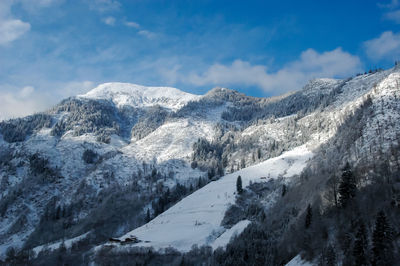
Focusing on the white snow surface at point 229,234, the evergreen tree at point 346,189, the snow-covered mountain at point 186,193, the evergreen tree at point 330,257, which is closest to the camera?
the evergreen tree at point 330,257

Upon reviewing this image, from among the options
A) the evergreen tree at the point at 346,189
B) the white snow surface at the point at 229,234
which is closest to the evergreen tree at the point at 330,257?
the evergreen tree at the point at 346,189

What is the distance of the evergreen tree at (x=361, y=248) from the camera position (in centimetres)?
4956

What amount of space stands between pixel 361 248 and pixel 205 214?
223 feet

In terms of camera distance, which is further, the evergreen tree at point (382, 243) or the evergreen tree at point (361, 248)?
the evergreen tree at point (361, 248)

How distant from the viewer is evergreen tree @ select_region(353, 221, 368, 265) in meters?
49.6

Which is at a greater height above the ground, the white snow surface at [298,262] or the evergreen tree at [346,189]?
the evergreen tree at [346,189]

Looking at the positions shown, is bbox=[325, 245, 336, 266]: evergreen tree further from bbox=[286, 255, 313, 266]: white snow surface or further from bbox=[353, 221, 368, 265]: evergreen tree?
bbox=[286, 255, 313, 266]: white snow surface

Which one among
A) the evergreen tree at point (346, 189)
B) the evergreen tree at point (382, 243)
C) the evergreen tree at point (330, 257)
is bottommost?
the evergreen tree at point (330, 257)

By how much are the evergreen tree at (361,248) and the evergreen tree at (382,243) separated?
1501 mm

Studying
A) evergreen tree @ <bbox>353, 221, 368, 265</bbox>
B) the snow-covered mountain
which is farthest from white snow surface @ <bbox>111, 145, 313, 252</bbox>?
evergreen tree @ <bbox>353, 221, 368, 265</bbox>

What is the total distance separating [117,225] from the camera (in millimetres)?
142000

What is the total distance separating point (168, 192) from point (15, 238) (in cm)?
6613

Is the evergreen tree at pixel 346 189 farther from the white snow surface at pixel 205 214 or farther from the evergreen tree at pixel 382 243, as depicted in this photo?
the white snow surface at pixel 205 214

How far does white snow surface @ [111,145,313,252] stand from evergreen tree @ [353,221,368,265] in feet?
133
